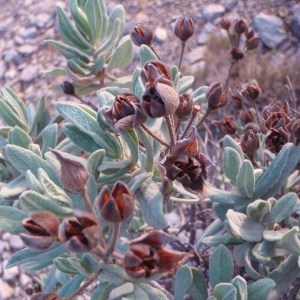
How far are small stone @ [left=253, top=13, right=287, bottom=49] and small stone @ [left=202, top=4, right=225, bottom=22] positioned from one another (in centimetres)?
31

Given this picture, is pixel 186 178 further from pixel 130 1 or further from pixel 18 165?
pixel 130 1

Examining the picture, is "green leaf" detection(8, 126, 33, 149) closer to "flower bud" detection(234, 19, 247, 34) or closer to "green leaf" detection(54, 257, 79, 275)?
"green leaf" detection(54, 257, 79, 275)

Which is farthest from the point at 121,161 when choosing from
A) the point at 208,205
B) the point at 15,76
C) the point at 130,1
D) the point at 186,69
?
the point at 130,1

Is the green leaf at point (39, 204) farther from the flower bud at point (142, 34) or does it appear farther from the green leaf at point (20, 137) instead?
the flower bud at point (142, 34)

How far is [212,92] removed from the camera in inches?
56.7

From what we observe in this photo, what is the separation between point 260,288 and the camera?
4.28 feet

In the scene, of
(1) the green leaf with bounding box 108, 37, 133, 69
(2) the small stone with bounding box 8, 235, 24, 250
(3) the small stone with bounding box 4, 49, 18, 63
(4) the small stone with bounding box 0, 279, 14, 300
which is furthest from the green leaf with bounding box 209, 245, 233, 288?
(3) the small stone with bounding box 4, 49, 18, 63

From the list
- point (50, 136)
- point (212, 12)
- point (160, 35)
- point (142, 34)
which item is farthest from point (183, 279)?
point (212, 12)

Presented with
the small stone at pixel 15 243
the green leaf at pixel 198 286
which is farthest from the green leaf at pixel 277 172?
the small stone at pixel 15 243

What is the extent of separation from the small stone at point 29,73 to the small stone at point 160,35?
1.07 m

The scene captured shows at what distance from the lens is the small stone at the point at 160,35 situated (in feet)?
15.0

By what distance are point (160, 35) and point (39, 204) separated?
3.62 meters

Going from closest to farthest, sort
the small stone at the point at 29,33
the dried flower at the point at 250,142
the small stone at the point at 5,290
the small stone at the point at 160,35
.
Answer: the dried flower at the point at 250,142
the small stone at the point at 5,290
the small stone at the point at 160,35
the small stone at the point at 29,33

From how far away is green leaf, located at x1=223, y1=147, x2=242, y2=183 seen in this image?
1.37 meters
